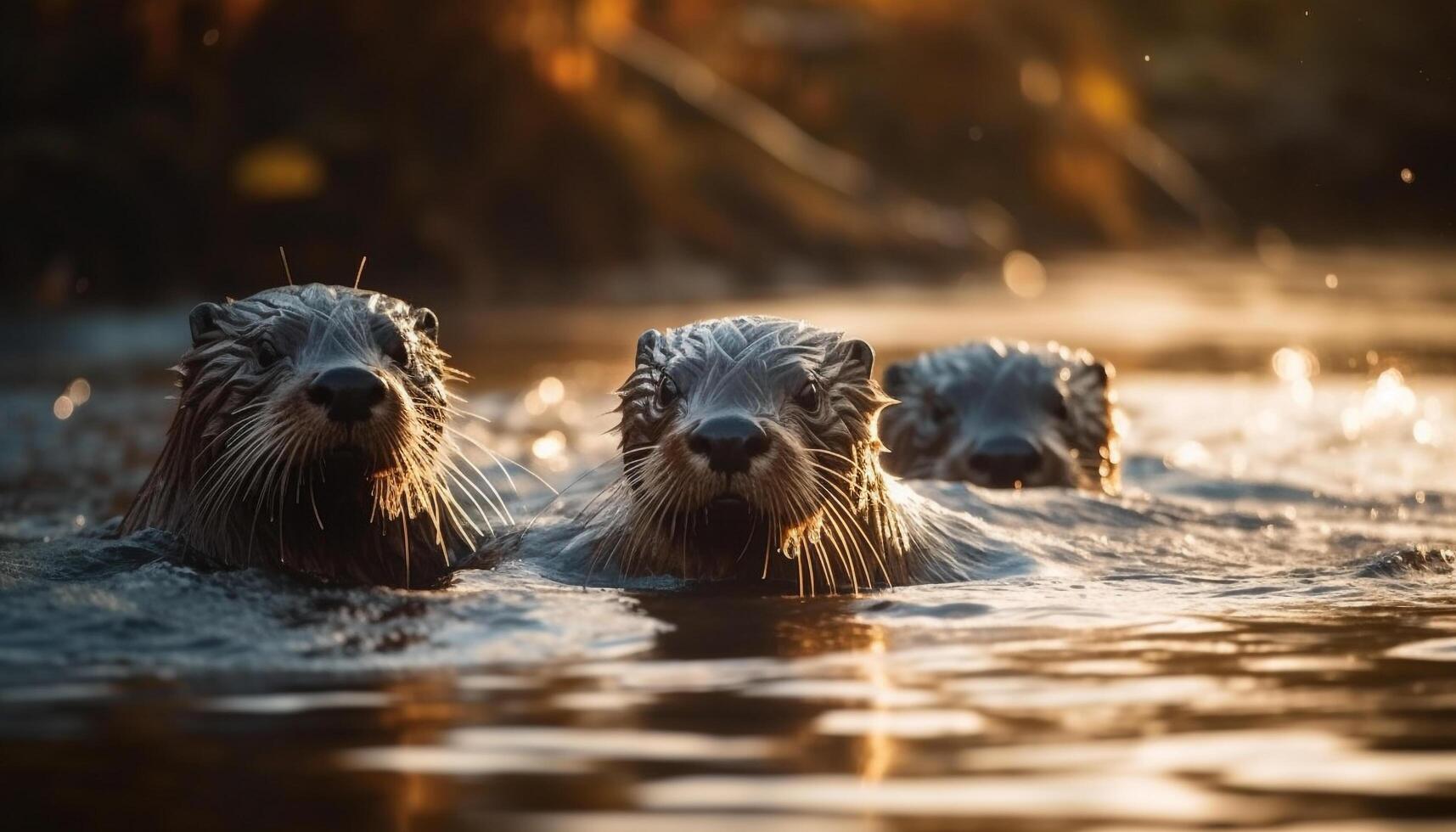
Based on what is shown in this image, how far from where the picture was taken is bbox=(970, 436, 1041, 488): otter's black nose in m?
7.68

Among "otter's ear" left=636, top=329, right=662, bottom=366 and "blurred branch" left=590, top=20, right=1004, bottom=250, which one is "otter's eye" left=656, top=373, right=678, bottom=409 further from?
"blurred branch" left=590, top=20, right=1004, bottom=250

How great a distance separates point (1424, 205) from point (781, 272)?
19.6 meters

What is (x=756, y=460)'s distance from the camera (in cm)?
502

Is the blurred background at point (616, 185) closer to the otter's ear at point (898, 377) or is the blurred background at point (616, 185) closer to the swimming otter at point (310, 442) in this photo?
the otter's ear at point (898, 377)

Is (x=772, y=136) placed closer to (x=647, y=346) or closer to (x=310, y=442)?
(x=647, y=346)

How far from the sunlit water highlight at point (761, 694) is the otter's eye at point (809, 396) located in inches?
20.9

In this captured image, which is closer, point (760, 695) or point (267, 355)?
point (760, 695)

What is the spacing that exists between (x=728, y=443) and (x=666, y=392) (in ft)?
1.88

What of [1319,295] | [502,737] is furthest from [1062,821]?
[1319,295]

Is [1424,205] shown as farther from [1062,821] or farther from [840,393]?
[1062,821]

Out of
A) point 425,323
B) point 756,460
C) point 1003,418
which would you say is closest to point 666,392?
point 756,460

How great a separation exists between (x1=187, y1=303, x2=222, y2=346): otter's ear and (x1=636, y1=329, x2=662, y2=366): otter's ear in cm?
113

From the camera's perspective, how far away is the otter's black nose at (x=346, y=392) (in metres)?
5.04

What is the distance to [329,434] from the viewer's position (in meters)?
5.07
